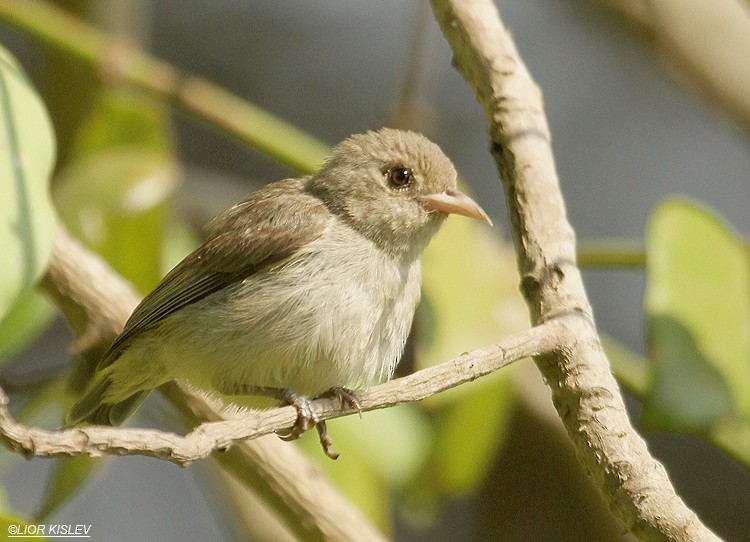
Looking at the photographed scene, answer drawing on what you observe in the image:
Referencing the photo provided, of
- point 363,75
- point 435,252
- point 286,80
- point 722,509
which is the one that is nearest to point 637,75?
point 363,75

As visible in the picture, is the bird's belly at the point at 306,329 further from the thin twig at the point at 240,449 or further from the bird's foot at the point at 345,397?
the thin twig at the point at 240,449

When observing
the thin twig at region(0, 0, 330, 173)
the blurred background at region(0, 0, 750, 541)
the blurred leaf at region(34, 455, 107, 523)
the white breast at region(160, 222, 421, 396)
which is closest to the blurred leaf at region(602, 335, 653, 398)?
the blurred background at region(0, 0, 750, 541)

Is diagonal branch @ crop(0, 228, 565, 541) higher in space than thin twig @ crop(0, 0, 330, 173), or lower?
lower

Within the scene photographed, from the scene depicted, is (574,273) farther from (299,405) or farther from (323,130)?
(323,130)

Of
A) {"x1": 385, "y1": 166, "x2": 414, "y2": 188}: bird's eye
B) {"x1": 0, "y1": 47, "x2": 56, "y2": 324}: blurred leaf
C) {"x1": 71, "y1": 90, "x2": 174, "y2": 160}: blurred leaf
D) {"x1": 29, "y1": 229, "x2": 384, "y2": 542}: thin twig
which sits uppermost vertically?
{"x1": 71, "y1": 90, "x2": 174, "y2": 160}: blurred leaf

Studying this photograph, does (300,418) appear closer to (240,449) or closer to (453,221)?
(240,449)

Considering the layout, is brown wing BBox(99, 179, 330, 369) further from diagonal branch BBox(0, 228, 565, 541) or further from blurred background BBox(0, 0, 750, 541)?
blurred background BBox(0, 0, 750, 541)
